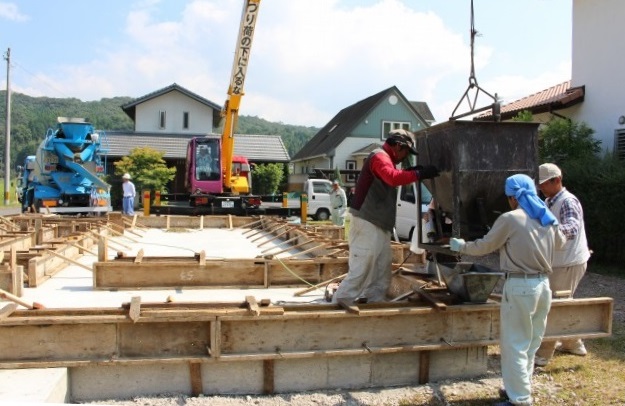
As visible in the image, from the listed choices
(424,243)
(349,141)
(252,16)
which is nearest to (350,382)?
(424,243)

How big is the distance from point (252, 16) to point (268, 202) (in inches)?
244

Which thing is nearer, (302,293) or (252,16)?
(302,293)

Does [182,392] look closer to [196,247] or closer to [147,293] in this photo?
[147,293]

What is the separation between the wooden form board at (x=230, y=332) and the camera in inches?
159

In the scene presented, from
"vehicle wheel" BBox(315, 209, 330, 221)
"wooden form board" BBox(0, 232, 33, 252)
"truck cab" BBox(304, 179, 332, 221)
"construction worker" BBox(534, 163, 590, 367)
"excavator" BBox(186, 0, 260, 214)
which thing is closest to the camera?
"construction worker" BBox(534, 163, 590, 367)

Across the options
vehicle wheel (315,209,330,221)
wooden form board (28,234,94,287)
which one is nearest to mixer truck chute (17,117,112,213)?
vehicle wheel (315,209,330,221)

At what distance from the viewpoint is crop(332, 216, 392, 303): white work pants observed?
5.17m

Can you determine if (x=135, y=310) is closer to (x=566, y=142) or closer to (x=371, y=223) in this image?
(x=371, y=223)

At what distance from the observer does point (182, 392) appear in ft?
14.1

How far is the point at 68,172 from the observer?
18.4 meters

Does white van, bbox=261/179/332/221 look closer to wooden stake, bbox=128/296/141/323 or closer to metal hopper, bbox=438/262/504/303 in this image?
metal hopper, bbox=438/262/504/303

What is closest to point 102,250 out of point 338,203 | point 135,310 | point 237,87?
point 135,310

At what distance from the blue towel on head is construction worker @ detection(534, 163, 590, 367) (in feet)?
3.19

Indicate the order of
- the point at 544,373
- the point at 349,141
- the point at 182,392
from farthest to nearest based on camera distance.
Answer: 1. the point at 349,141
2. the point at 544,373
3. the point at 182,392
